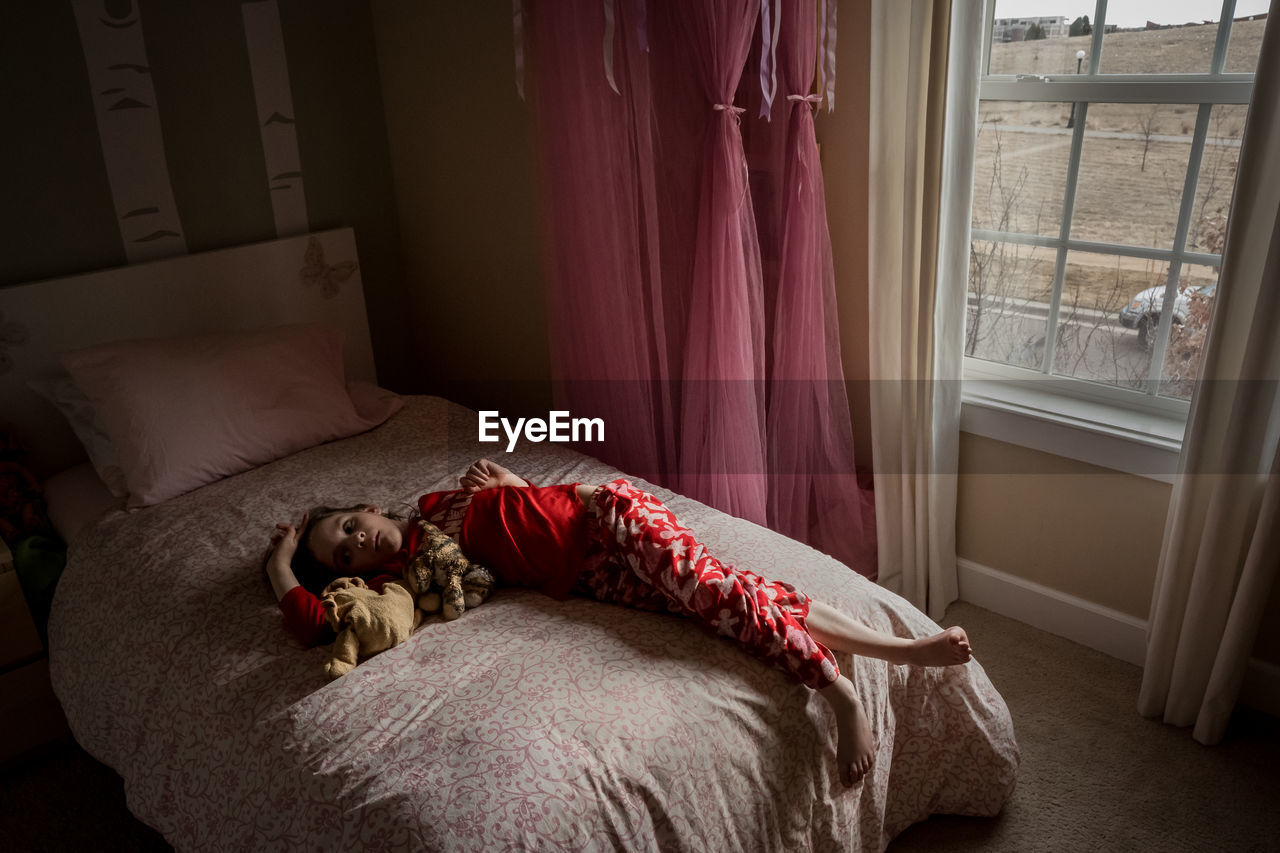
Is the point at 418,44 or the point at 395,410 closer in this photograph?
the point at 395,410

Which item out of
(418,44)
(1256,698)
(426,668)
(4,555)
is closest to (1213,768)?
(1256,698)

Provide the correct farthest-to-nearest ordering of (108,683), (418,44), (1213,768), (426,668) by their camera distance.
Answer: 1. (418,44)
2. (1213,768)
3. (108,683)
4. (426,668)

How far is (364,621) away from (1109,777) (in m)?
1.65

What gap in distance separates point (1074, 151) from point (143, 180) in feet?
8.49

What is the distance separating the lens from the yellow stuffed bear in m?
1.68

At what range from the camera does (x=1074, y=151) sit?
7.54 feet

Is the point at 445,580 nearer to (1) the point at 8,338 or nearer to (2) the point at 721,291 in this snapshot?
(2) the point at 721,291

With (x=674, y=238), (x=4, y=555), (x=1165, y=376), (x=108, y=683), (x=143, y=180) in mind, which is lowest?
(x=108, y=683)

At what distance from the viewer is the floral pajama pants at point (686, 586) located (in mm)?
1630

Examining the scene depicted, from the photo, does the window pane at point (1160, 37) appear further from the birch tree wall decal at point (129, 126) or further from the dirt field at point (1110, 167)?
the birch tree wall decal at point (129, 126)

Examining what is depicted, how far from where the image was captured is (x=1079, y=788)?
6.70ft

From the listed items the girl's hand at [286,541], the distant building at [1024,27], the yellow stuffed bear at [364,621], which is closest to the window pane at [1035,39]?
the distant building at [1024,27]

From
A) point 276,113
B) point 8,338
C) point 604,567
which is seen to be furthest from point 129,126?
point 604,567

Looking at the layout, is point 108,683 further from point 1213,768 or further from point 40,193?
point 1213,768
